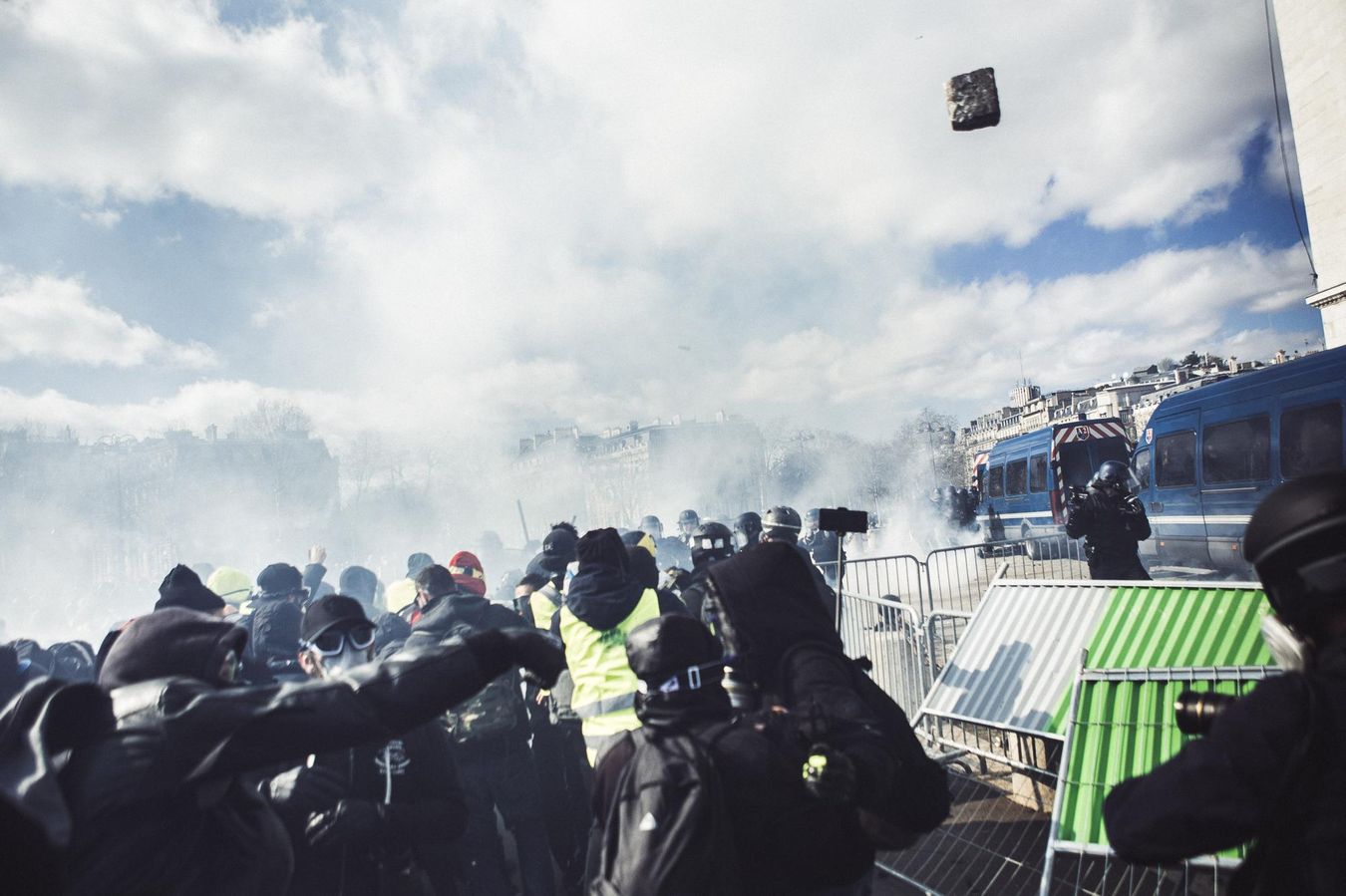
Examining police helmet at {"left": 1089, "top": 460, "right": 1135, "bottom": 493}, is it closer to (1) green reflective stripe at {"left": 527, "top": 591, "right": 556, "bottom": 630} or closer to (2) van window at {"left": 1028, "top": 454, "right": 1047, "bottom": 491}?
(1) green reflective stripe at {"left": 527, "top": 591, "right": 556, "bottom": 630}

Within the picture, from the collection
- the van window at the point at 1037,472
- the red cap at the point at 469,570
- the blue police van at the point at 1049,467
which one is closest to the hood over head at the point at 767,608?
the red cap at the point at 469,570

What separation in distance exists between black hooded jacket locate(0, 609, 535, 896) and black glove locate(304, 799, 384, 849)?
519 millimetres

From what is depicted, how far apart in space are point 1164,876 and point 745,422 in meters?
68.1

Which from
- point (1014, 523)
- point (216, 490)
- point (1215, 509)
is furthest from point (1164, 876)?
point (216, 490)

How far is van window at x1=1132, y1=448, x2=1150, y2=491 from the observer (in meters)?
11.6

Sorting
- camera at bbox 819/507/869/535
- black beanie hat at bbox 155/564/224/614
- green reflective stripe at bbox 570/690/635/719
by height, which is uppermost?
camera at bbox 819/507/869/535

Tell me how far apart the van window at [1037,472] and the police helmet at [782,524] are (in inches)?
512

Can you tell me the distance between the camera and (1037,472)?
1619 centimetres

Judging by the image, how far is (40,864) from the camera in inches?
51.4

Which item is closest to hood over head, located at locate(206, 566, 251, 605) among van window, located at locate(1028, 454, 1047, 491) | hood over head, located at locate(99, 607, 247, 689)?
hood over head, located at locate(99, 607, 247, 689)

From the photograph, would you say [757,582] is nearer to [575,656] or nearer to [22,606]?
[575,656]

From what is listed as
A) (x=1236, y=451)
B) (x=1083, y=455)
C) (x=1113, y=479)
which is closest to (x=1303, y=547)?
(x=1113, y=479)

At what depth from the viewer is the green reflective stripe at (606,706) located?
11.4 ft

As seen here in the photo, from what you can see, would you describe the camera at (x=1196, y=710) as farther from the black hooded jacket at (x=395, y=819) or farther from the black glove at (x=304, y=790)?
the black glove at (x=304, y=790)
